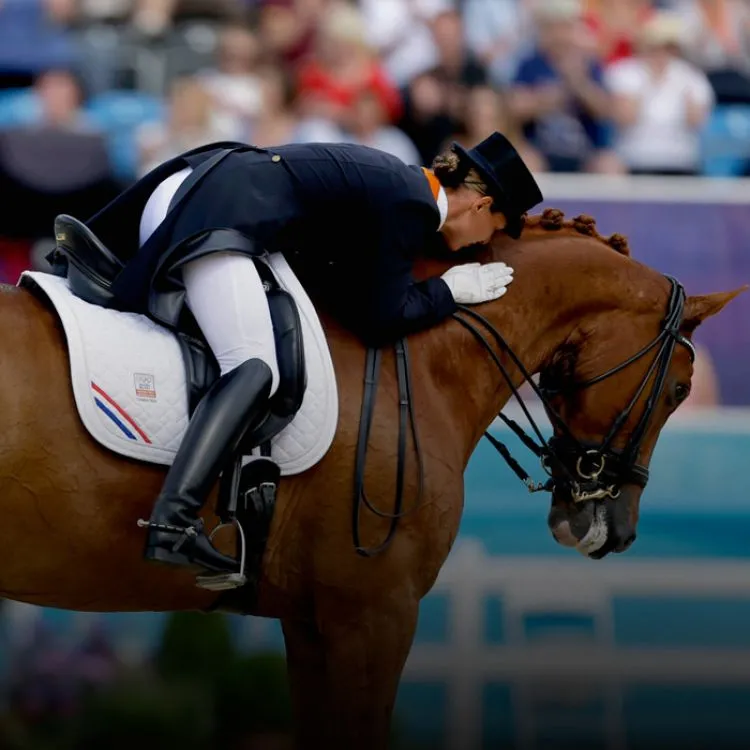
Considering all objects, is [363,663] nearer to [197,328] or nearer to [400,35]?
[197,328]

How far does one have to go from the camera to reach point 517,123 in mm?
9922

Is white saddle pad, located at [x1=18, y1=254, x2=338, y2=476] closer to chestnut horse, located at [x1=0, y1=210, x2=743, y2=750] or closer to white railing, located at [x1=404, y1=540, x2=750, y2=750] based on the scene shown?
chestnut horse, located at [x1=0, y1=210, x2=743, y2=750]

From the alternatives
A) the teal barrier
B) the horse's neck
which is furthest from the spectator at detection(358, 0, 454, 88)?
the horse's neck

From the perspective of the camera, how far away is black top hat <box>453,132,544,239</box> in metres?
4.88

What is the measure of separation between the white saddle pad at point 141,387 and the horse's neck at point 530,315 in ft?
1.63

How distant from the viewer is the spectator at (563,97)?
979 centimetres

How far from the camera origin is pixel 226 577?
4.50m

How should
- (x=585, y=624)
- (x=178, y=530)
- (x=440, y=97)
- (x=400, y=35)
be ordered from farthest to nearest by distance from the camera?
(x=400, y=35)
(x=440, y=97)
(x=585, y=624)
(x=178, y=530)

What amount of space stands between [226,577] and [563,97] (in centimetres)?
638

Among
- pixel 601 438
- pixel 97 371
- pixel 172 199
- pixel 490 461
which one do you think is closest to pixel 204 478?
pixel 97 371

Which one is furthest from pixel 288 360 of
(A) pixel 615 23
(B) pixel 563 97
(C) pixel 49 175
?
(A) pixel 615 23

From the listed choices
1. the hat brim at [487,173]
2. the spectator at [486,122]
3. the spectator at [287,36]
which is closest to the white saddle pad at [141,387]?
the hat brim at [487,173]

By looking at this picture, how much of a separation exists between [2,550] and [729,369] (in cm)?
493

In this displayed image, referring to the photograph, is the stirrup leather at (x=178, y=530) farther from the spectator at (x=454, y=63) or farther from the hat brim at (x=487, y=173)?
the spectator at (x=454, y=63)
